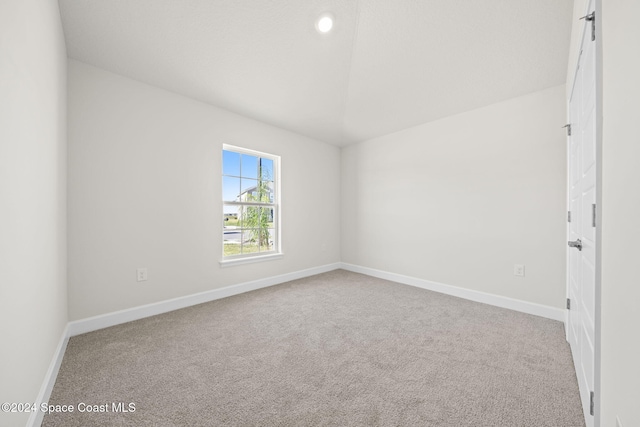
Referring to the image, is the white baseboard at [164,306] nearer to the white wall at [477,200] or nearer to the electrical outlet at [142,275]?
the electrical outlet at [142,275]

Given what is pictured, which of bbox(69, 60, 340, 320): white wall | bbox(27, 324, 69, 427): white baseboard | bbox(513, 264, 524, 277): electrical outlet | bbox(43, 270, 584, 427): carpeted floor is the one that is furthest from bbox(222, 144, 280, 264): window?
bbox(513, 264, 524, 277): electrical outlet

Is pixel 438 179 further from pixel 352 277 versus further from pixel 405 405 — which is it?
pixel 405 405

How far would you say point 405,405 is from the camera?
1.37 m

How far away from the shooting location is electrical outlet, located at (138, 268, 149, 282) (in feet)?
8.34

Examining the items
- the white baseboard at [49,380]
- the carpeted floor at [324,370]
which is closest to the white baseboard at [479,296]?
the carpeted floor at [324,370]

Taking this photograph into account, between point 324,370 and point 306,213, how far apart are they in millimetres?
2757

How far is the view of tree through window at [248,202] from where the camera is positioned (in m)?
3.36

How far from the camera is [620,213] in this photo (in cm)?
79

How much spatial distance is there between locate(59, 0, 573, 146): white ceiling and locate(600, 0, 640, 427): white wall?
1290 mm

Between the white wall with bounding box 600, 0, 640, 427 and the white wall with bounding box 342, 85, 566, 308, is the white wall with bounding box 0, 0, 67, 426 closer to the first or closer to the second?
the white wall with bounding box 600, 0, 640, 427

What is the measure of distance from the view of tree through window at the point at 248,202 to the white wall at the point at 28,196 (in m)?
1.69

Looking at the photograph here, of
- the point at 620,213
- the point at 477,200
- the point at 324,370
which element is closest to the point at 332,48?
the point at 620,213

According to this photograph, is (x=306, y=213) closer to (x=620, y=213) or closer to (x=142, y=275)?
(x=142, y=275)

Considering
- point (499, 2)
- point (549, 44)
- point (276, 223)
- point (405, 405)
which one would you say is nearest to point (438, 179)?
point (549, 44)
